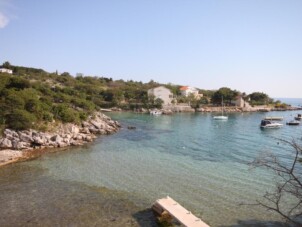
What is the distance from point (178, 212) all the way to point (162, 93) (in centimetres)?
9579

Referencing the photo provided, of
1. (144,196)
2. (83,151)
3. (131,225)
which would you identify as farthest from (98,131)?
(131,225)

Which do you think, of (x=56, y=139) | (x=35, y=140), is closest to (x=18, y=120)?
(x=35, y=140)

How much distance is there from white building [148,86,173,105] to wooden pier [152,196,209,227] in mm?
91904

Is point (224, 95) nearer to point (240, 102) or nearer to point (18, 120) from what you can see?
point (240, 102)

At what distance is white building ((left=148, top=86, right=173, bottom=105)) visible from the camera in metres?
110

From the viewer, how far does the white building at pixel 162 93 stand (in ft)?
362

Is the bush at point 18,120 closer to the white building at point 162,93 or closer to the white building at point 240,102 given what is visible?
the white building at point 162,93

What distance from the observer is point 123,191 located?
21406mm

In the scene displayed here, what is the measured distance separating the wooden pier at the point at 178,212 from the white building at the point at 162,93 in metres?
91.9

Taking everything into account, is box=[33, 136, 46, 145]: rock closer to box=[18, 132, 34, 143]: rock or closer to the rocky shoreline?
the rocky shoreline

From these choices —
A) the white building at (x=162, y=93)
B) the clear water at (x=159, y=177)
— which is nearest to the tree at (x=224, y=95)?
the white building at (x=162, y=93)

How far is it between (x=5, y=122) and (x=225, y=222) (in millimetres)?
31736

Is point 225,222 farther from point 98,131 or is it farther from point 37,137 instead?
point 98,131

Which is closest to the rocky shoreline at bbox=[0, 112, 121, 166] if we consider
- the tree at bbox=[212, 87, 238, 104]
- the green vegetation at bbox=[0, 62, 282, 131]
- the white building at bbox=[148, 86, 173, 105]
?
the green vegetation at bbox=[0, 62, 282, 131]
